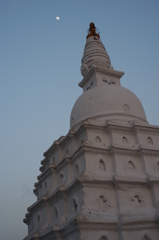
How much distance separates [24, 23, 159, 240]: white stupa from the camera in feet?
45.2

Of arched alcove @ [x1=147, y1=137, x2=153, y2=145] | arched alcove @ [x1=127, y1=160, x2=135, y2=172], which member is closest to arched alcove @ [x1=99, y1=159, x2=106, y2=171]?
arched alcove @ [x1=127, y1=160, x2=135, y2=172]

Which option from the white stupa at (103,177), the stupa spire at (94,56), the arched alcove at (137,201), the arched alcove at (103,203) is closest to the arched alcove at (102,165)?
the white stupa at (103,177)

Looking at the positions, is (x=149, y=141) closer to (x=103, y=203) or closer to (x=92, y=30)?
(x=103, y=203)

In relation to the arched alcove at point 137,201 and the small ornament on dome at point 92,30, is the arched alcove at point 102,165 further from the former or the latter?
the small ornament on dome at point 92,30

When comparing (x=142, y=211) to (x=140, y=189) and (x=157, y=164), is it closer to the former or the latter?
(x=140, y=189)

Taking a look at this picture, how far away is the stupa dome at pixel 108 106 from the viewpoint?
19.5m

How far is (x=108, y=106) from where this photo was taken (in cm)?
1983

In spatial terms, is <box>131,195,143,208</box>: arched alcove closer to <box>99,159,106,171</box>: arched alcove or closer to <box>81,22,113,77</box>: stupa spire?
<box>99,159,106,171</box>: arched alcove

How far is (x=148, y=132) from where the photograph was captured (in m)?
18.4

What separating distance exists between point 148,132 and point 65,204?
7.60 meters

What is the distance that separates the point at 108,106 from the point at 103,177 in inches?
262

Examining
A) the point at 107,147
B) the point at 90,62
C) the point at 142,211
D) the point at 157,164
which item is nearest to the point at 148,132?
the point at 157,164

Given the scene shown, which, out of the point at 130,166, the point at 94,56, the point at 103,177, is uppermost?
the point at 94,56

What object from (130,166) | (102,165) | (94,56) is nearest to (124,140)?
(130,166)
